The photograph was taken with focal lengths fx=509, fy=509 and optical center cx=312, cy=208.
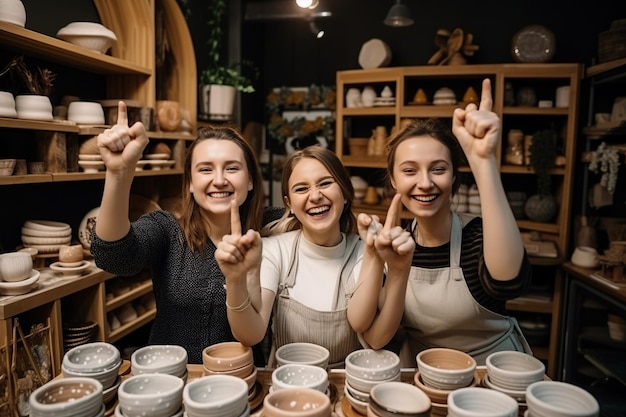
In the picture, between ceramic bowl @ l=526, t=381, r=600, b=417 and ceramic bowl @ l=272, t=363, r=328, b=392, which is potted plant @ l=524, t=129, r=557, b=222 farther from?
ceramic bowl @ l=272, t=363, r=328, b=392

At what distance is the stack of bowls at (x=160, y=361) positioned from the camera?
1.25 meters

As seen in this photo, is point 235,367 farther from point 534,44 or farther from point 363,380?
point 534,44

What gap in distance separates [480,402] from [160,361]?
79 centimetres

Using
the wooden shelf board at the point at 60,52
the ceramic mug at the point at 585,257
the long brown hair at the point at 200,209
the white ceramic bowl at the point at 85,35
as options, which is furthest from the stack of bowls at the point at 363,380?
the ceramic mug at the point at 585,257

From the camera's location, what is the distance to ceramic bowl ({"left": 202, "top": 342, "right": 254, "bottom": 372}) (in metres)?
1.26

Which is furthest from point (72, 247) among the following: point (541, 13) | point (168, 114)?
point (541, 13)

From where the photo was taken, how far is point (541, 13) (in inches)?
165

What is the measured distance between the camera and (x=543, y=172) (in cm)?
387

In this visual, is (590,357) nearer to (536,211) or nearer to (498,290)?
(536,211)

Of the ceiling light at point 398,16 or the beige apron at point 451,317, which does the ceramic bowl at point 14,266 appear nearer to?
the beige apron at point 451,317

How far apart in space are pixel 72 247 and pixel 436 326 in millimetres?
1723

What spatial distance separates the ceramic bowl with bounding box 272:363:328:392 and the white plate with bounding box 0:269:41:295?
4.46ft

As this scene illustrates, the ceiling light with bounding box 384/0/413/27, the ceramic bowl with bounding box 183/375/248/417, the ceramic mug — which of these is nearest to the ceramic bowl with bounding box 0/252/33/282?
the ceramic bowl with bounding box 183/375/248/417

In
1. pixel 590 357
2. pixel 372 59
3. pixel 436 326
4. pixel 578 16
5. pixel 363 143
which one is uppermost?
pixel 578 16
